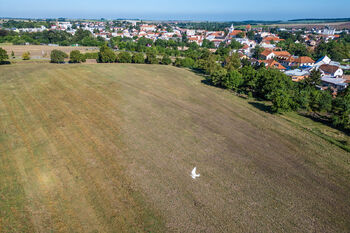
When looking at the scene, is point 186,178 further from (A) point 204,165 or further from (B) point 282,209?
(B) point 282,209

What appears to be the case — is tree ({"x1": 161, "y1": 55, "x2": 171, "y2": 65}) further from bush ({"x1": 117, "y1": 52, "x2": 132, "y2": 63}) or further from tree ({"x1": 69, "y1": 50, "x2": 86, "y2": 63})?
tree ({"x1": 69, "y1": 50, "x2": 86, "y2": 63})

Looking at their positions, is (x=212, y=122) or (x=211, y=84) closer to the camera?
(x=212, y=122)

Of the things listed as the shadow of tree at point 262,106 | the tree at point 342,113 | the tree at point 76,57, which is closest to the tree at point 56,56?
the tree at point 76,57

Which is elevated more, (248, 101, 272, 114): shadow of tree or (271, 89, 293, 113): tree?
(271, 89, 293, 113): tree

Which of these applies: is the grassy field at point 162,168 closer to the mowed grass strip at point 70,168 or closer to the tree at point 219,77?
the mowed grass strip at point 70,168

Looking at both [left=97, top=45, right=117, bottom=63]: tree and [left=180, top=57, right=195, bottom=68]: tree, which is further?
[left=180, top=57, right=195, bottom=68]: tree

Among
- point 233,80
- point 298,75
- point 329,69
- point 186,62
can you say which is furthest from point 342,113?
point 186,62

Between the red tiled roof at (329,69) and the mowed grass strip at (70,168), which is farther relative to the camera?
the red tiled roof at (329,69)

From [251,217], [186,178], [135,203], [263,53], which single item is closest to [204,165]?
[186,178]

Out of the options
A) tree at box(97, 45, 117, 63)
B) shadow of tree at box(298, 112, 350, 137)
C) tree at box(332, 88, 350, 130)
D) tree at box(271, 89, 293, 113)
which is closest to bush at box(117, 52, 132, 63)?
tree at box(97, 45, 117, 63)
